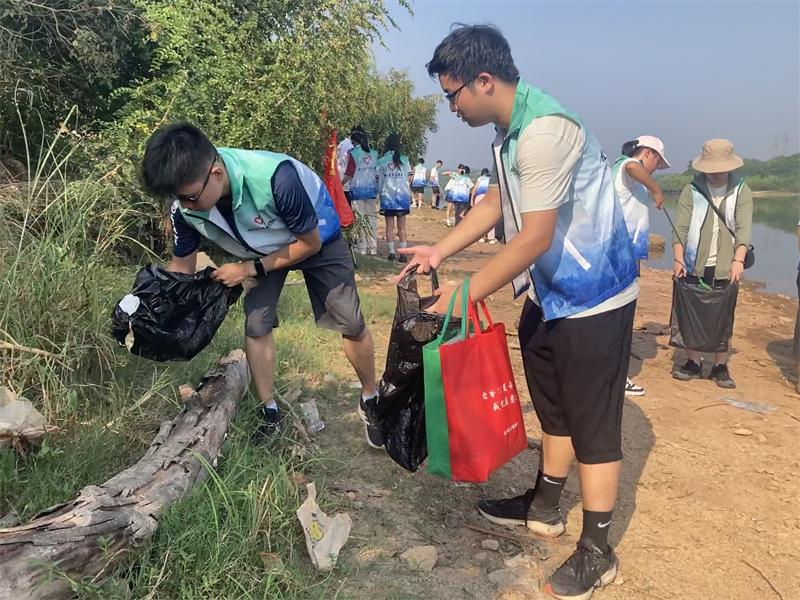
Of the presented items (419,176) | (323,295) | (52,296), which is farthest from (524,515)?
(419,176)

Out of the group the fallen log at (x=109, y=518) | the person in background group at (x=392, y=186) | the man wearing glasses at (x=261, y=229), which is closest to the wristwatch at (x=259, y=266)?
the man wearing glasses at (x=261, y=229)

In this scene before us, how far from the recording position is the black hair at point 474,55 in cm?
206

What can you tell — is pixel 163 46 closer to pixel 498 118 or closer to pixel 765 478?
pixel 498 118

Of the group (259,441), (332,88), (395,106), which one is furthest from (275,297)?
(395,106)

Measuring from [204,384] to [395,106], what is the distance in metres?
15.2

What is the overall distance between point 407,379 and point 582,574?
974mm

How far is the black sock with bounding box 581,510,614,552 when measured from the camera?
92.1 inches

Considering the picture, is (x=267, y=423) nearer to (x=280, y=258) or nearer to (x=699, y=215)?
(x=280, y=258)

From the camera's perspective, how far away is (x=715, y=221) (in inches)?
183

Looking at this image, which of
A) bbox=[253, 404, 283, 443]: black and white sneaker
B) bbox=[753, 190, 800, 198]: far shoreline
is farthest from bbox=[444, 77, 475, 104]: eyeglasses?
bbox=[753, 190, 800, 198]: far shoreline

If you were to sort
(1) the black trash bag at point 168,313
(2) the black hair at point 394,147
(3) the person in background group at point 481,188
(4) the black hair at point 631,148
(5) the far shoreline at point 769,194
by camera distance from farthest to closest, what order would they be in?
(5) the far shoreline at point 769,194 → (3) the person in background group at point 481,188 → (2) the black hair at point 394,147 → (4) the black hair at point 631,148 → (1) the black trash bag at point 168,313

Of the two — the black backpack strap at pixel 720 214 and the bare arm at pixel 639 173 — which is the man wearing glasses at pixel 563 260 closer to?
the bare arm at pixel 639 173

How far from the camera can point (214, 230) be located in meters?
2.84

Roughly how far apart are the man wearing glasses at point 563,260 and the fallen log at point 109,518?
3.82ft
